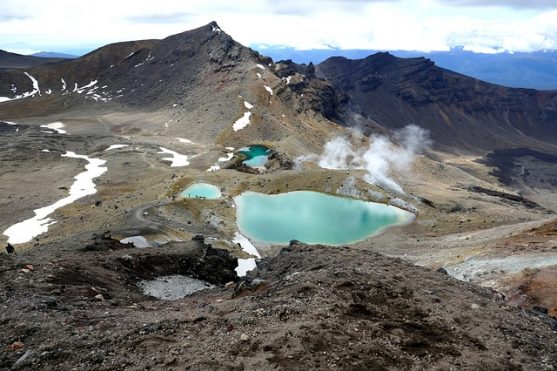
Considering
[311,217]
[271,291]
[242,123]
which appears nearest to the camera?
[271,291]

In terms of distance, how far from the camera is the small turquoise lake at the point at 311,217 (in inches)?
2530

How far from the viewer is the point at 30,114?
7717 inches

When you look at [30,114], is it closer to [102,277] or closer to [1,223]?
[1,223]

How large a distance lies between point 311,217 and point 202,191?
21.5 meters

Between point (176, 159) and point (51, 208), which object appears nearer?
point (51, 208)

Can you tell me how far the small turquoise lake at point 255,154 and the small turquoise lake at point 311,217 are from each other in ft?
136

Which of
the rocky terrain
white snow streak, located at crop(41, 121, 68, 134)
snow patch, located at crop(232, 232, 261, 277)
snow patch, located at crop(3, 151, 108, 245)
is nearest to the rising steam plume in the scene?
the rocky terrain

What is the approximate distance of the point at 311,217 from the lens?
71.3 metres

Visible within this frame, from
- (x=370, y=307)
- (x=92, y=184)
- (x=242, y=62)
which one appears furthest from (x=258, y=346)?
(x=242, y=62)

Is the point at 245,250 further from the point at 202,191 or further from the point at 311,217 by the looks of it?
the point at 202,191

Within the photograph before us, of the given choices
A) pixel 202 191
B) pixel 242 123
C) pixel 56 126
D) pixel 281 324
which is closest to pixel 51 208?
pixel 202 191

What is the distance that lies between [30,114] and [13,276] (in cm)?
19467

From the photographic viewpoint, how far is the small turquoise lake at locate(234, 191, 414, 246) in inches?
2530

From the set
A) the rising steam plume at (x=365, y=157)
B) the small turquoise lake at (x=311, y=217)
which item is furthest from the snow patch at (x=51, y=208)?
the rising steam plume at (x=365, y=157)
